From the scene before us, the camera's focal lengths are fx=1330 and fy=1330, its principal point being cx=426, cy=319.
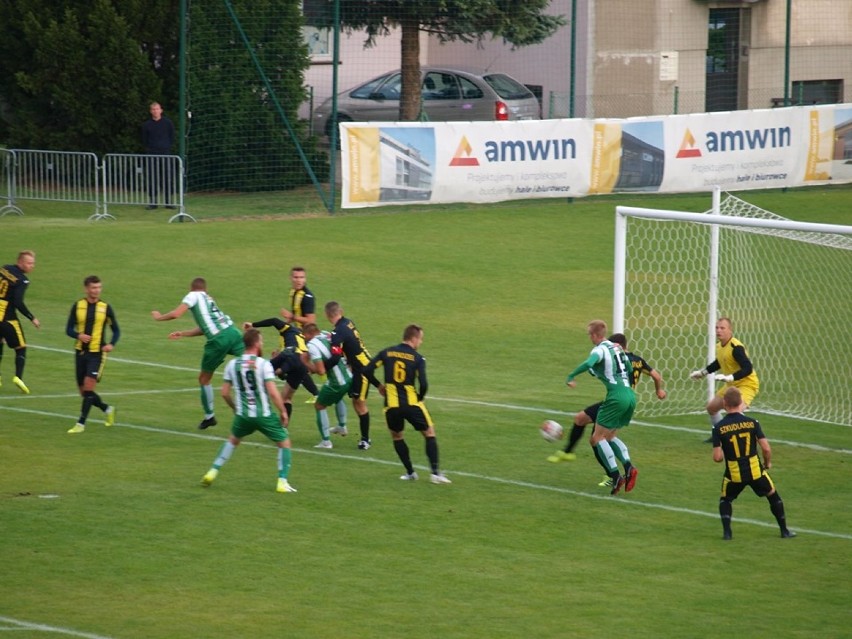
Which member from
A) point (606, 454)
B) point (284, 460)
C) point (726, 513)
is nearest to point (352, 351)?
point (284, 460)

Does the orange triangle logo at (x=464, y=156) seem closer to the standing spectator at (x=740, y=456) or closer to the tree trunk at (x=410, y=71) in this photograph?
the tree trunk at (x=410, y=71)

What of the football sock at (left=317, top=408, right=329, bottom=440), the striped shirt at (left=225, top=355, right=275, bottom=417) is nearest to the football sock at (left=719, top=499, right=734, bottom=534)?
the striped shirt at (left=225, top=355, right=275, bottom=417)

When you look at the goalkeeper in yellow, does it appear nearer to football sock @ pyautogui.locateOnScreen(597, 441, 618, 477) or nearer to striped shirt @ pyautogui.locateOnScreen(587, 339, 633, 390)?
striped shirt @ pyautogui.locateOnScreen(587, 339, 633, 390)

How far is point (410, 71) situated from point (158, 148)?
7859 millimetres

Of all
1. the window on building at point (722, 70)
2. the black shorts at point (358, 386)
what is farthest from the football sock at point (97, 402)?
the window on building at point (722, 70)

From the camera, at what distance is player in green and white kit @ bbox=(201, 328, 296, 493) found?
44.3 feet

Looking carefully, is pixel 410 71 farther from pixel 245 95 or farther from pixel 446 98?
pixel 245 95

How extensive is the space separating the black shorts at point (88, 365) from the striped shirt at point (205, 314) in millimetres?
1278

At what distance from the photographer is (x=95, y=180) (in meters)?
29.1

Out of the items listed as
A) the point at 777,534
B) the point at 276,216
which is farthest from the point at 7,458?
the point at 276,216

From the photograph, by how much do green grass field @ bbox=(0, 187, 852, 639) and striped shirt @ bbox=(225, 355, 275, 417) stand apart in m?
0.92

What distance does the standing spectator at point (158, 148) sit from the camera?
29047mm

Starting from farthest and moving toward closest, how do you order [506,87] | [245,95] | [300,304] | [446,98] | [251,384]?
[506,87] < [446,98] < [245,95] < [300,304] < [251,384]

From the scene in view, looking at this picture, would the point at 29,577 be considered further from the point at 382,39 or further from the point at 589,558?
the point at 382,39
